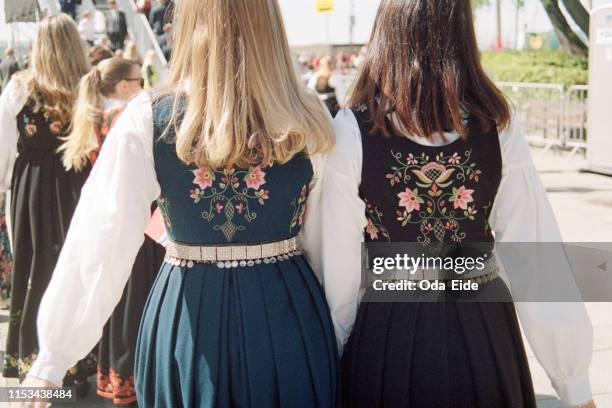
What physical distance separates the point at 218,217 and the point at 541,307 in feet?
3.17

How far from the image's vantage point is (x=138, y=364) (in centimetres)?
228

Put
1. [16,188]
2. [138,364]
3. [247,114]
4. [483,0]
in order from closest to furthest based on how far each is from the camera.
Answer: [247,114] < [138,364] < [16,188] < [483,0]

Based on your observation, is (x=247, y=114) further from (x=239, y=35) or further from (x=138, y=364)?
(x=138, y=364)

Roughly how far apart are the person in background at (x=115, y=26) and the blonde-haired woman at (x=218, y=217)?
40.6 feet

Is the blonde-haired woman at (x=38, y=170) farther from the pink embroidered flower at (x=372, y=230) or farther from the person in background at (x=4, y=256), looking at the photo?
the pink embroidered flower at (x=372, y=230)

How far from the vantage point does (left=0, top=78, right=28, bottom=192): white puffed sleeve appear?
4.30 m

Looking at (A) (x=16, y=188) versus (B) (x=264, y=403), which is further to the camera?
(A) (x=16, y=188)

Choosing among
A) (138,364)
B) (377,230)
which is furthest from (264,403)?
(377,230)

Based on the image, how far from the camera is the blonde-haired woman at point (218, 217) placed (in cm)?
207

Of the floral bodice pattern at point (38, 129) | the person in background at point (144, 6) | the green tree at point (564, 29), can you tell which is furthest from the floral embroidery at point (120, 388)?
the green tree at point (564, 29)

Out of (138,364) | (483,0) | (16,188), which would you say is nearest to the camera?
(138,364)

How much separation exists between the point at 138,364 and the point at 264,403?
1.30 feet

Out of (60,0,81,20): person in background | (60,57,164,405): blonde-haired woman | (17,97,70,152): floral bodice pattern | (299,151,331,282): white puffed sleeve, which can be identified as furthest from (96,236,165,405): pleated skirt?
(60,0,81,20): person in background

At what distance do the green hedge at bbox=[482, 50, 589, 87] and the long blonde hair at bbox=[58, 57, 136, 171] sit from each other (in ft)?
36.0
